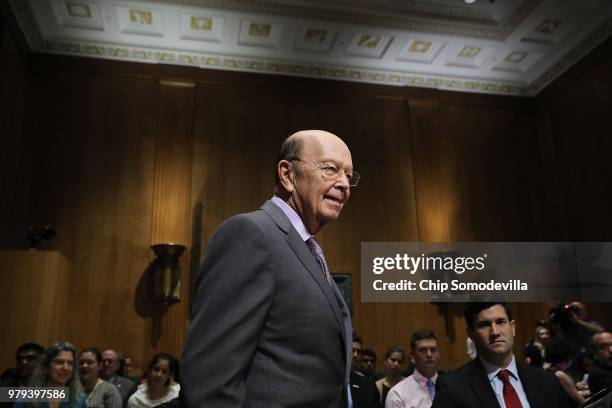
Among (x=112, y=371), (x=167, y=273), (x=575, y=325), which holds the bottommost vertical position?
(x=112, y=371)

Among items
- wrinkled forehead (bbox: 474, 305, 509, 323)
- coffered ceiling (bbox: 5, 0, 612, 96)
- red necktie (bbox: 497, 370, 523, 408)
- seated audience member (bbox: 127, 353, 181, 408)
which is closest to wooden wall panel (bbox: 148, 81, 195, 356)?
coffered ceiling (bbox: 5, 0, 612, 96)

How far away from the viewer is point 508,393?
99.7 inches

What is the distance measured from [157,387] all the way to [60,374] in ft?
2.70

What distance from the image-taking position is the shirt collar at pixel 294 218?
59.7 inches

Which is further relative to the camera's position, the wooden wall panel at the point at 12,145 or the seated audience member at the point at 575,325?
the wooden wall panel at the point at 12,145

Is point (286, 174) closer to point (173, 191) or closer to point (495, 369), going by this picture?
point (495, 369)

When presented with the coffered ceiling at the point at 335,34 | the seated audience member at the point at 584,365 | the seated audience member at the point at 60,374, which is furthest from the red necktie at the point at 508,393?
the coffered ceiling at the point at 335,34

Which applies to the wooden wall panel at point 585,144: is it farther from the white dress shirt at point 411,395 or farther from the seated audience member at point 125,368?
the seated audience member at point 125,368

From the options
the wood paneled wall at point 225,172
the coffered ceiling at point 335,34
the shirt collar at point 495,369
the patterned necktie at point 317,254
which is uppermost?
the coffered ceiling at point 335,34

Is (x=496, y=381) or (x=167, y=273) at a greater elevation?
(x=167, y=273)

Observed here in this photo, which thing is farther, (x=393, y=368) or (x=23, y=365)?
(x=393, y=368)

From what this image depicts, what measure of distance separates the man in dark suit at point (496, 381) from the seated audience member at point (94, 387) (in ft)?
10.00

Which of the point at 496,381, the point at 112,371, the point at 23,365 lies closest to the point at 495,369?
the point at 496,381

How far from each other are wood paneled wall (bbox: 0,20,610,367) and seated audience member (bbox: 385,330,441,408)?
3.41m
